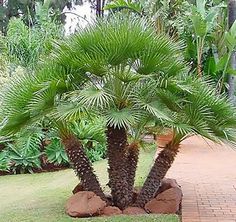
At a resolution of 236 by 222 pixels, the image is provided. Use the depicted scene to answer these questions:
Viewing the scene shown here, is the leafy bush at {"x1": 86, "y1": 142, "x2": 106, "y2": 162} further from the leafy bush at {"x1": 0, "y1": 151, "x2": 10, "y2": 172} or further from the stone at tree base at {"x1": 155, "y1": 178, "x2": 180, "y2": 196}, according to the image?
the stone at tree base at {"x1": 155, "y1": 178, "x2": 180, "y2": 196}

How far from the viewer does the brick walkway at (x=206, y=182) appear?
6.29 metres

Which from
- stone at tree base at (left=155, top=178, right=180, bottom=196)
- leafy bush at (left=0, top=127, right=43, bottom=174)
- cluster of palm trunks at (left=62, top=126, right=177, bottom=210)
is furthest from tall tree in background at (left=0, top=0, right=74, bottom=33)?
cluster of palm trunks at (left=62, top=126, right=177, bottom=210)

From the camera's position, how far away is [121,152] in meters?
6.44

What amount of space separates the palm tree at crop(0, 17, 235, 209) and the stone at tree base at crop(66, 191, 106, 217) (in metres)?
1.01

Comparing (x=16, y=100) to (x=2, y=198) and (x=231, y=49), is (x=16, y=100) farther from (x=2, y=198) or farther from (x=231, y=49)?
(x=231, y=49)

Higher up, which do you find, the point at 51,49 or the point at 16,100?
the point at 51,49

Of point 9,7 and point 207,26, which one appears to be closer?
point 207,26

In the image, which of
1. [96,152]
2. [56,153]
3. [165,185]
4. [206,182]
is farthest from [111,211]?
[96,152]

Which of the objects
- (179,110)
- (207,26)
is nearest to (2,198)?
(179,110)

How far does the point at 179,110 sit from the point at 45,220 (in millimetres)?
2122

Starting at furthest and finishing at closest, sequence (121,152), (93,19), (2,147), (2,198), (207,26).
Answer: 1. (207,26)
2. (2,147)
3. (2,198)
4. (121,152)
5. (93,19)

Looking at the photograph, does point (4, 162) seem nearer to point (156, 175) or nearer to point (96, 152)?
point (96, 152)

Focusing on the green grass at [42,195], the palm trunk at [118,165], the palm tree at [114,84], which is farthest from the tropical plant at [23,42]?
the palm tree at [114,84]

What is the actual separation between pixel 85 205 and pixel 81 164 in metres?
0.60
